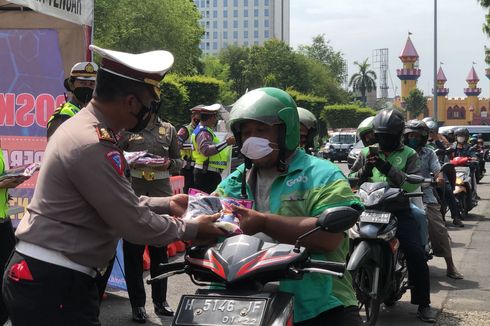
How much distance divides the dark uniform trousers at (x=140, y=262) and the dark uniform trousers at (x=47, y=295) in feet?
9.97

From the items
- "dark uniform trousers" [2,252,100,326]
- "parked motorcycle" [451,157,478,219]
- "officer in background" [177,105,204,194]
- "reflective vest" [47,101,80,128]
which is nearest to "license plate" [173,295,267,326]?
Result: "dark uniform trousers" [2,252,100,326]

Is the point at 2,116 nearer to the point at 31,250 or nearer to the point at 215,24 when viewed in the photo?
the point at 31,250

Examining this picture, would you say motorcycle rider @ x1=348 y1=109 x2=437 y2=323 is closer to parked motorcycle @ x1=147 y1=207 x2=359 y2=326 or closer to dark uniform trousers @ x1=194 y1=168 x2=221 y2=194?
parked motorcycle @ x1=147 y1=207 x2=359 y2=326

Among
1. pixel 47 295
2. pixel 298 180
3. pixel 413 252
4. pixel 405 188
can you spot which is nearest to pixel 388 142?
pixel 405 188

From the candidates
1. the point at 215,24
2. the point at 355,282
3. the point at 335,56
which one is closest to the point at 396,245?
the point at 355,282

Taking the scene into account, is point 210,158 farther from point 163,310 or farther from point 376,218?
point 376,218

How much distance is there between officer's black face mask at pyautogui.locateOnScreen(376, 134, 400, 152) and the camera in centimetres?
634

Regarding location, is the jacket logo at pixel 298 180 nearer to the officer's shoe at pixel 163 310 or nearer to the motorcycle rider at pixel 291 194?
the motorcycle rider at pixel 291 194

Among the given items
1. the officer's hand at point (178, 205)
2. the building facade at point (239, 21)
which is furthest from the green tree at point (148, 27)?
the building facade at point (239, 21)

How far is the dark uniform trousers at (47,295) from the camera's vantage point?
282 centimetres

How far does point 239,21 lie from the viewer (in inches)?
7485

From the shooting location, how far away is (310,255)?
3.01 m

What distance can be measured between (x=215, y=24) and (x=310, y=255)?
192308 millimetres

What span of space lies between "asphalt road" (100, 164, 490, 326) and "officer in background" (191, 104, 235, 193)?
6.76ft
